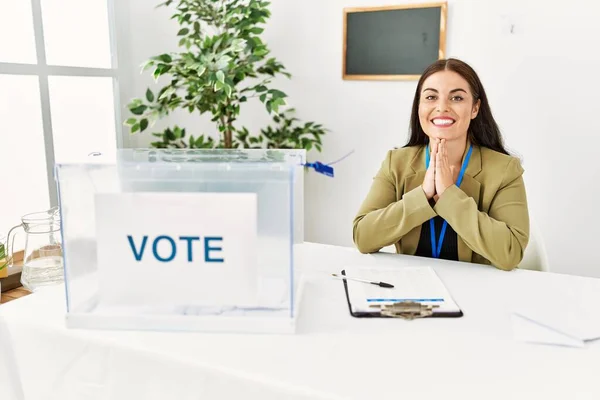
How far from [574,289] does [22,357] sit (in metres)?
1.14

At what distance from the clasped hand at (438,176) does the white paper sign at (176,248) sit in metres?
0.66

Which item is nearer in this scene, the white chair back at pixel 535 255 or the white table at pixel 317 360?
the white table at pixel 317 360

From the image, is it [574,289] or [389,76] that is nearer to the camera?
[574,289]

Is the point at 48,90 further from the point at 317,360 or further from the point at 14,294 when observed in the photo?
the point at 317,360

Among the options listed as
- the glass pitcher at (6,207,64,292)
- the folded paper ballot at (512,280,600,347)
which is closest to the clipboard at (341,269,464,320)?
the folded paper ballot at (512,280,600,347)

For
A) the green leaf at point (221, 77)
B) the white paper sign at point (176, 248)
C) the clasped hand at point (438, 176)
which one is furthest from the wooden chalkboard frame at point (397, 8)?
the white paper sign at point (176, 248)

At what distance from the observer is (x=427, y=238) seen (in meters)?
1.58

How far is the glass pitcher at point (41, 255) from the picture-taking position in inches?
61.9

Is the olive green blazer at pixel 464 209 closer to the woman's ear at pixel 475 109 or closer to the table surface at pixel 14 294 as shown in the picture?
the woman's ear at pixel 475 109

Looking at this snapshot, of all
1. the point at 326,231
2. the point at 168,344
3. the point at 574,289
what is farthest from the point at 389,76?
the point at 168,344

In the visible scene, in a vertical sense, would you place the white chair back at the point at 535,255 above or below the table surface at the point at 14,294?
above

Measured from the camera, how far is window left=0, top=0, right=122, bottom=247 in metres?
2.31

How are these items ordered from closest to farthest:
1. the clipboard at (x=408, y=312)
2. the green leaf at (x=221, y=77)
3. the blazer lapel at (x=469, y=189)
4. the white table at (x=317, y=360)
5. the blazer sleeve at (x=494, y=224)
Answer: the white table at (x=317, y=360) → the clipboard at (x=408, y=312) → the blazer sleeve at (x=494, y=224) → the blazer lapel at (x=469, y=189) → the green leaf at (x=221, y=77)

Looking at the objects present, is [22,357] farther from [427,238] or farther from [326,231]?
[326,231]
